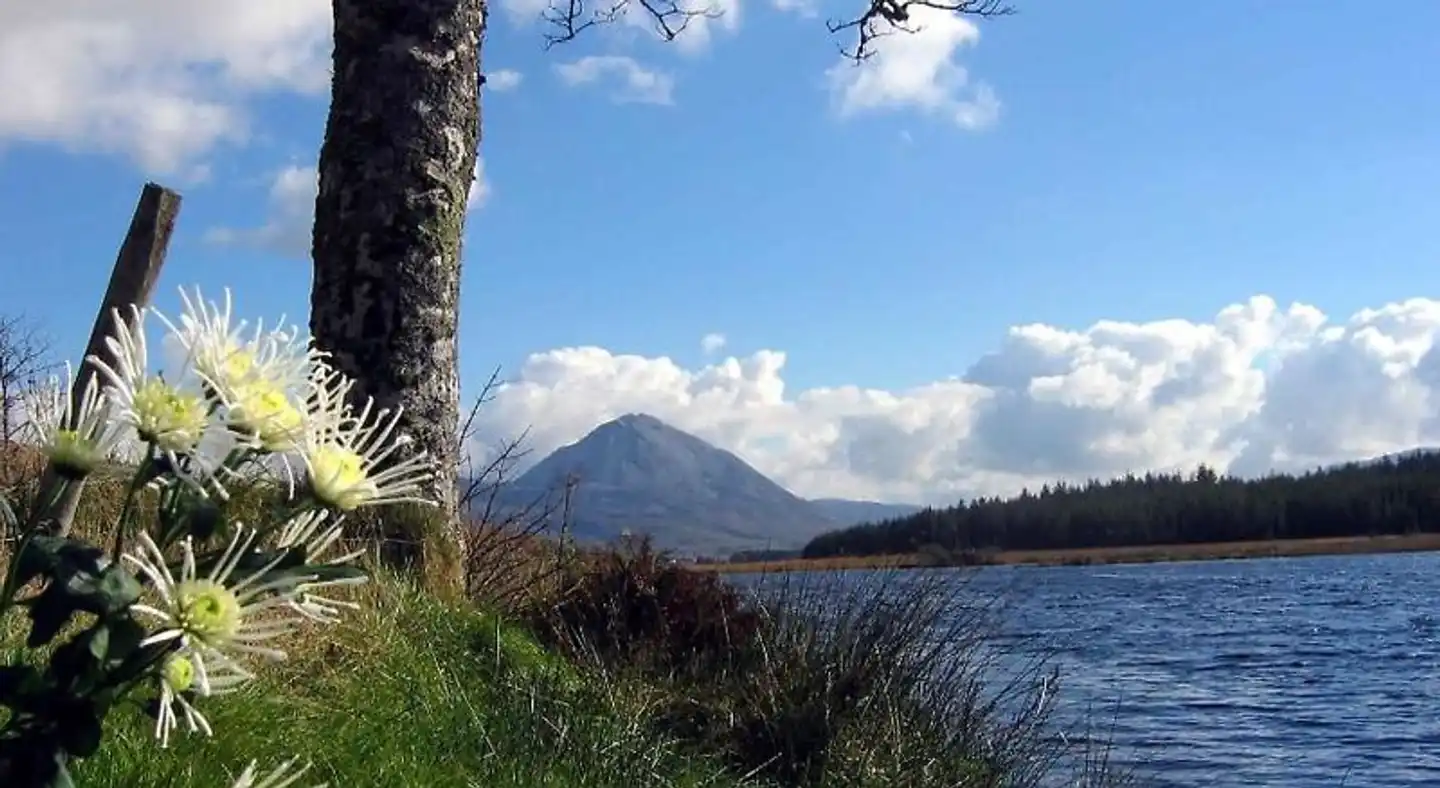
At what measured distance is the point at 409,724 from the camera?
5.58 m

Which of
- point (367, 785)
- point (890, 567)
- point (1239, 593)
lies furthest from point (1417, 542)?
point (367, 785)

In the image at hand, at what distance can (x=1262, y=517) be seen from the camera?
95812mm

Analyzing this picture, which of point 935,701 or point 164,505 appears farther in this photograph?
point 935,701

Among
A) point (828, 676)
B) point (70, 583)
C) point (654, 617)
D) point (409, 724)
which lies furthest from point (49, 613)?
point (654, 617)

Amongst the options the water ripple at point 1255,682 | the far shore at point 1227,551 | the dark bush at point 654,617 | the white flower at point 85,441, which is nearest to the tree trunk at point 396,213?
the dark bush at point 654,617

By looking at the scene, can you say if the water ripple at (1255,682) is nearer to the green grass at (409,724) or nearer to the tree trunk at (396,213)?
the green grass at (409,724)

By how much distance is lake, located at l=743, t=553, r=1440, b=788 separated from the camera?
14.0 m

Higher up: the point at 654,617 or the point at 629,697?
the point at 654,617

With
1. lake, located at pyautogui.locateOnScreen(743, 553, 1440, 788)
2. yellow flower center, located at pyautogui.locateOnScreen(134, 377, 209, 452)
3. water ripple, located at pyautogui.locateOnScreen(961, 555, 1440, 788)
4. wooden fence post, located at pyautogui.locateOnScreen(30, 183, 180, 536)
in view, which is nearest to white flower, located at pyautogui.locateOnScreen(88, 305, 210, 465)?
yellow flower center, located at pyautogui.locateOnScreen(134, 377, 209, 452)

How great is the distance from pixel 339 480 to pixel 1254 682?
20.3 meters

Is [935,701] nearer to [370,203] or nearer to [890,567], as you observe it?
[890,567]

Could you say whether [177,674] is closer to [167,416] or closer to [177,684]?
[177,684]

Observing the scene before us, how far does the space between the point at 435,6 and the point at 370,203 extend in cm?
111

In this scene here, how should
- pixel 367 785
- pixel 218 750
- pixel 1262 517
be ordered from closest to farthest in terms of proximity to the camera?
pixel 218 750 → pixel 367 785 → pixel 1262 517
